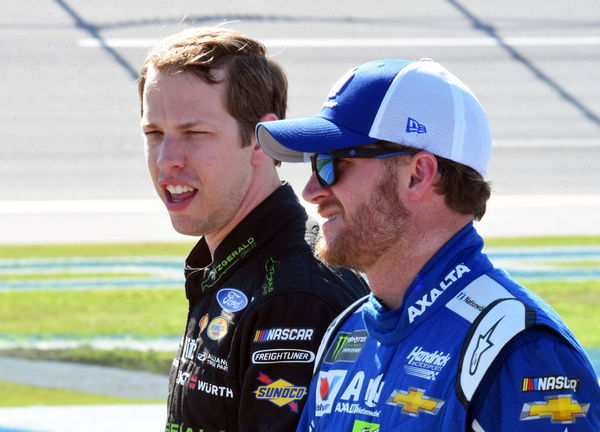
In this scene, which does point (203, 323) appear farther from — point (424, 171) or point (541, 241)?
point (541, 241)

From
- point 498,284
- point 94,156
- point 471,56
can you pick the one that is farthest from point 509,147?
point 498,284

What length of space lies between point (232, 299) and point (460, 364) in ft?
3.29

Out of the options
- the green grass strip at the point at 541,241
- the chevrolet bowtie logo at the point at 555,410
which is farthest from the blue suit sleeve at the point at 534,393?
the green grass strip at the point at 541,241

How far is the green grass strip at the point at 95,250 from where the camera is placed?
32.7ft

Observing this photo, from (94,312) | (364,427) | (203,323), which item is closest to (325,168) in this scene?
(364,427)

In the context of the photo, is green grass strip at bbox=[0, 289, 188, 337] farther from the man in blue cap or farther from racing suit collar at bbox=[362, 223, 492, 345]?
racing suit collar at bbox=[362, 223, 492, 345]

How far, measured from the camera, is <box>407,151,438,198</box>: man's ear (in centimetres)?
232

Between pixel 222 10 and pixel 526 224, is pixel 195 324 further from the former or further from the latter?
pixel 222 10

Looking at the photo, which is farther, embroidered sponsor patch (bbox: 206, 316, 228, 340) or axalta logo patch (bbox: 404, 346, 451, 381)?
embroidered sponsor patch (bbox: 206, 316, 228, 340)

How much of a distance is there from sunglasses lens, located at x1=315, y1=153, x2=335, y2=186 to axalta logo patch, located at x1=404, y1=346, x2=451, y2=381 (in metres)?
0.48

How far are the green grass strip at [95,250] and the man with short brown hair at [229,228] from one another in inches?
268

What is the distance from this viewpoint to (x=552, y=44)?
55.2 ft

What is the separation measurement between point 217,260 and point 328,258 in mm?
702

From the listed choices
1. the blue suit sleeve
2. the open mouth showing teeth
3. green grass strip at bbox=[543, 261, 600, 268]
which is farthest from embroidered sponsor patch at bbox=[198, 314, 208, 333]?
green grass strip at bbox=[543, 261, 600, 268]
